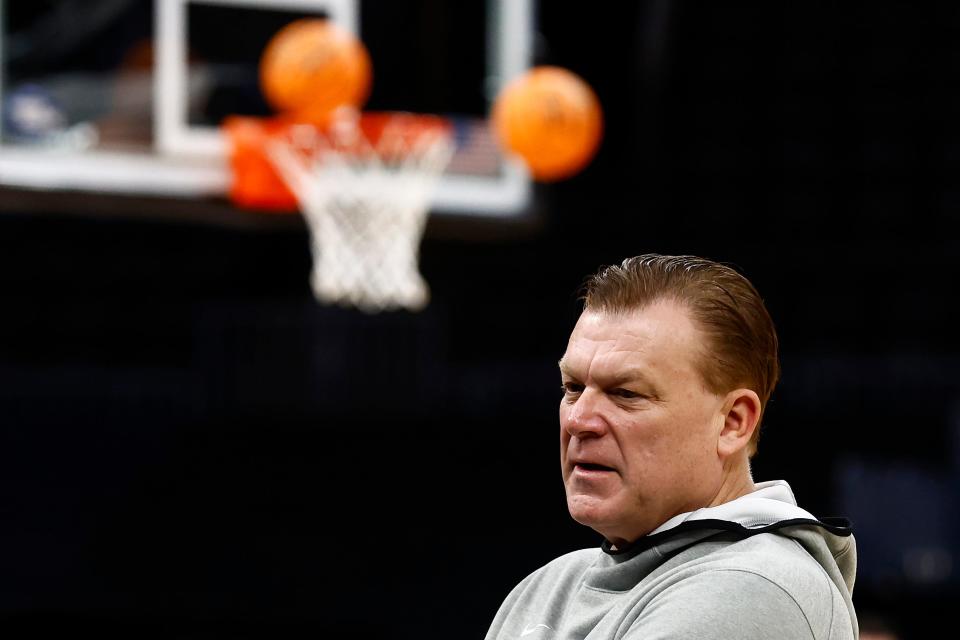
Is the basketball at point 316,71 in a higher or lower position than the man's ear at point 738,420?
higher

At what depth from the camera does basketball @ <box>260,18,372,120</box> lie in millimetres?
5941

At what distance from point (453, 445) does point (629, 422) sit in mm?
6816

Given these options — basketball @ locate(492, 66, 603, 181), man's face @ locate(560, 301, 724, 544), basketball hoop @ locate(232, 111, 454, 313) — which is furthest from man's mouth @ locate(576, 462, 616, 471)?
basketball hoop @ locate(232, 111, 454, 313)

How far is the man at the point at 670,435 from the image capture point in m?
1.47

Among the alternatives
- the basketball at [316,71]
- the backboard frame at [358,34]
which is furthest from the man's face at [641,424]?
the backboard frame at [358,34]

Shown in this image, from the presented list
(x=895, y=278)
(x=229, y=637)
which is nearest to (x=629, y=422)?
(x=229, y=637)

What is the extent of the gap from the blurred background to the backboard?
0.02 meters

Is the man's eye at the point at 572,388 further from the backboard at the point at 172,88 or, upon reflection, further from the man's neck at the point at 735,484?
the backboard at the point at 172,88

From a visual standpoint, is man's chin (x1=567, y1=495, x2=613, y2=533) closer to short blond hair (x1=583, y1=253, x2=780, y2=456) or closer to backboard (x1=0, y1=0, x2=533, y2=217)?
short blond hair (x1=583, y1=253, x2=780, y2=456)

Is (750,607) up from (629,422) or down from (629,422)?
down

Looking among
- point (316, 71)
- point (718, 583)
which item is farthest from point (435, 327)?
point (718, 583)

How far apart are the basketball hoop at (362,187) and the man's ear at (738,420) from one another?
502 centimetres

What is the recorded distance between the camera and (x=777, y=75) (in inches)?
410

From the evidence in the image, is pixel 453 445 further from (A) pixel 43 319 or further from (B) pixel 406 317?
(A) pixel 43 319
